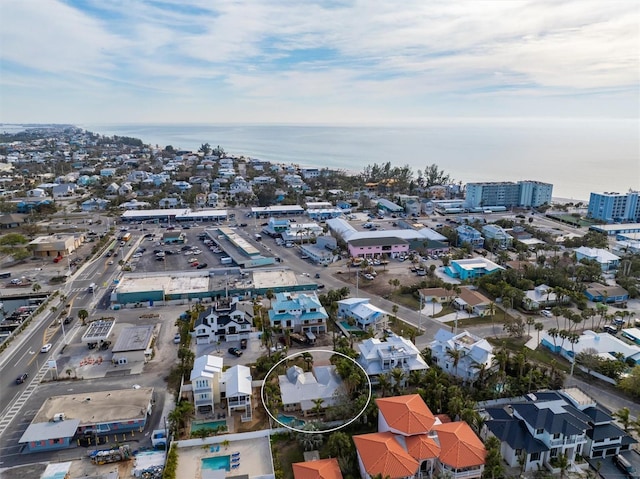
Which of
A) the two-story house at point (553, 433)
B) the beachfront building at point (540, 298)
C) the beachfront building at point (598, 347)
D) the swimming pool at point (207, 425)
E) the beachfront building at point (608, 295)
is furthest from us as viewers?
the beachfront building at point (608, 295)

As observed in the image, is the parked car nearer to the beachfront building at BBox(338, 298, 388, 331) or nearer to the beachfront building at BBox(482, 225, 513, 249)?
the beachfront building at BBox(338, 298, 388, 331)

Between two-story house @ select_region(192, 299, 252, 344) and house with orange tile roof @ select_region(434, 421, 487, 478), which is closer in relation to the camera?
house with orange tile roof @ select_region(434, 421, 487, 478)

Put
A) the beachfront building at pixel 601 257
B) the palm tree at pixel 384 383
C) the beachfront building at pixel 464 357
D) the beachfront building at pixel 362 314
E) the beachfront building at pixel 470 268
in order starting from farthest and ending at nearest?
the beachfront building at pixel 601 257 < the beachfront building at pixel 470 268 < the beachfront building at pixel 362 314 < the beachfront building at pixel 464 357 < the palm tree at pixel 384 383

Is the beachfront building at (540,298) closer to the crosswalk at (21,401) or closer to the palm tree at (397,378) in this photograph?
the palm tree at (397,378)

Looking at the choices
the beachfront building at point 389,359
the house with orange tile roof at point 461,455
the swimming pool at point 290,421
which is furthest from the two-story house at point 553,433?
the swimming pool at point 290,421

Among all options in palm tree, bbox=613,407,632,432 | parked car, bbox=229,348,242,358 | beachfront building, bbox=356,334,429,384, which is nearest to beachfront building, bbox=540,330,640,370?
palm tree, bbox=613,407,632,432

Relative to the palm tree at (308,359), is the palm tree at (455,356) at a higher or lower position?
higher
